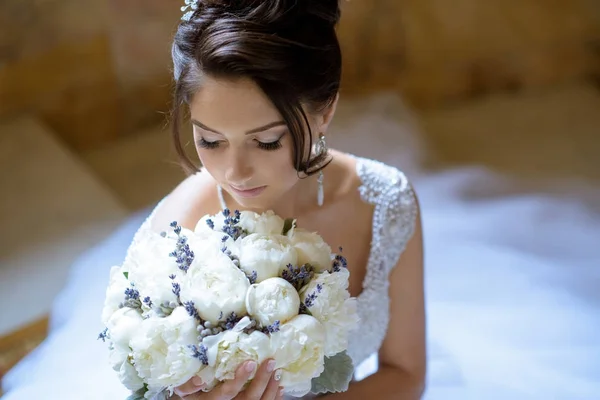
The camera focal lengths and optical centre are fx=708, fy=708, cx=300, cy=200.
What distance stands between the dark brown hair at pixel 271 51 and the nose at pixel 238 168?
0.24ft

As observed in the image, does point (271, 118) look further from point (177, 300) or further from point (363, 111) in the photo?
point (363, 111)

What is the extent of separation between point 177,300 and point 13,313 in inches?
44.9

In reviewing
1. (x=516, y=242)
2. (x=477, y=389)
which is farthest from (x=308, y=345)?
(x=516, y=242)

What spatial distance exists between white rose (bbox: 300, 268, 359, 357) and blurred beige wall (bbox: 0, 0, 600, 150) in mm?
1660

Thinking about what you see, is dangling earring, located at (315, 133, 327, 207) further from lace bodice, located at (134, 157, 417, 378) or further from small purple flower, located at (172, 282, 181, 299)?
small purple flower, located at (172, 282, 181, 299)

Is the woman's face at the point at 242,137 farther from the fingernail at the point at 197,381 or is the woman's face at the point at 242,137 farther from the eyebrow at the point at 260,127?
the fingernail at the point at 197,381

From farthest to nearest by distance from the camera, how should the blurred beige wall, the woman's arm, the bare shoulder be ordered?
1. the blurred beige wall
2. the woman's arm
3. the bare shoulder

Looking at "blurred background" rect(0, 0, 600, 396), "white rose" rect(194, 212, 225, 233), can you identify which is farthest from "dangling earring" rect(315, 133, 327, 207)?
"blurred background" rect(0, 0, 600, 396)

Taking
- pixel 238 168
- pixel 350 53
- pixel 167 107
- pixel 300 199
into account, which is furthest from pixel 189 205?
pixel 350 53

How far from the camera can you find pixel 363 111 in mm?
2406

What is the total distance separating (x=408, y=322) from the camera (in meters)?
1.31

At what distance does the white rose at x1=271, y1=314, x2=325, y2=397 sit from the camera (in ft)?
2.61

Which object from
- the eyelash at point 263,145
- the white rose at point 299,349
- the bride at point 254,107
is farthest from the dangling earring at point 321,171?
the white rose at point 299,349

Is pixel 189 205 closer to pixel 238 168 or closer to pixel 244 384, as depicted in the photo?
pixel 238 168
